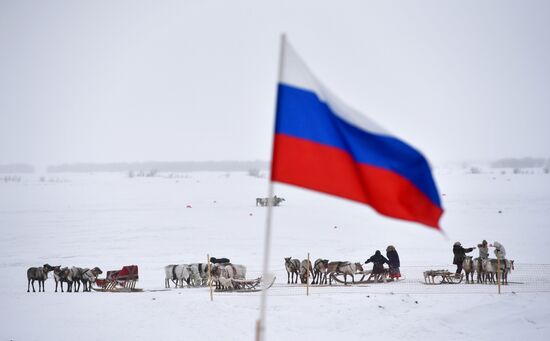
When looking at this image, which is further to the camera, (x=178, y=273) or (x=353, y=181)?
(x=178, y=273)

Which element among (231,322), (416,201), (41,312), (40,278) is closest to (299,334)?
(231,322)

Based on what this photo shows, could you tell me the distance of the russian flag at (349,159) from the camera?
684 cm

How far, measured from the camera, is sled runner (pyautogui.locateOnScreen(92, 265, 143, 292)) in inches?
799

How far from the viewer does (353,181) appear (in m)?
6.98

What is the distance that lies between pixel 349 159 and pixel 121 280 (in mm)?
15378

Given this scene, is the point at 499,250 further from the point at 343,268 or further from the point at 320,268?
the point at 320,268

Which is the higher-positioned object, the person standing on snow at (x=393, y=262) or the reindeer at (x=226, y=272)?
the person standing on snow at (x=393, y=262)

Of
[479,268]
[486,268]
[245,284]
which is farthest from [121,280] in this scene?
[486,268]

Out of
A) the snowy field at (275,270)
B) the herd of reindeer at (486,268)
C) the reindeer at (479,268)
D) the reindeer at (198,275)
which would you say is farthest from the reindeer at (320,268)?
the reindeer at (479,268)

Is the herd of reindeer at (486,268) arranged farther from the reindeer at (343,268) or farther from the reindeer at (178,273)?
the reindeer at (178,273)

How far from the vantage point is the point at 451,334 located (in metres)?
15.2

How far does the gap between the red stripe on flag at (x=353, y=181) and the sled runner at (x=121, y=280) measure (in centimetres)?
1473

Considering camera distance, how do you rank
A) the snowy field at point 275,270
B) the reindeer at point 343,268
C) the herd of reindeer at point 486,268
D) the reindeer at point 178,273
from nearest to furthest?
the snowy field at point 275,270 → the herd of reindeer at point 486,268 → the reindeer at point 343,268 → the reindeer at point 178,273

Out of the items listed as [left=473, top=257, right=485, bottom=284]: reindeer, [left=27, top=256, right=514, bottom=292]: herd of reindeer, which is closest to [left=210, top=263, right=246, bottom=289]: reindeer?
[left=27, top=256, right=514, bottom=292]: herd of reindeer
